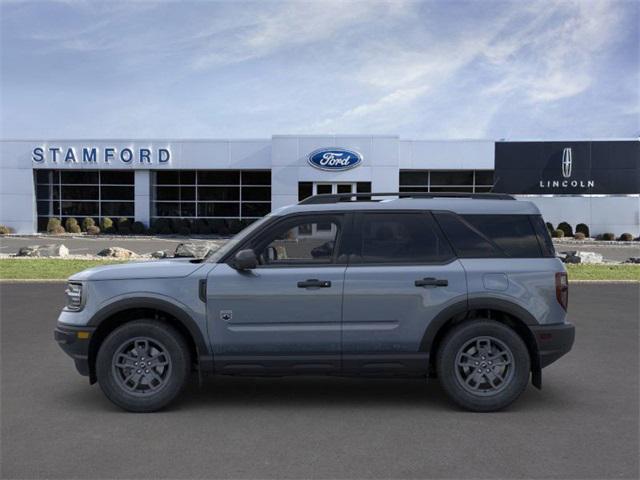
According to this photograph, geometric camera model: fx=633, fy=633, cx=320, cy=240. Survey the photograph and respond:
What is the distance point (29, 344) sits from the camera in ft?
27.9

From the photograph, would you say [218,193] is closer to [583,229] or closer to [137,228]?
[137,228]

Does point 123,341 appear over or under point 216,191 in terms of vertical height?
under

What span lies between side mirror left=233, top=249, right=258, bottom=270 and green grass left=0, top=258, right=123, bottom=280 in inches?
459

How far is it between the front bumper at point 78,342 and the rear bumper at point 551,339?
154 inches

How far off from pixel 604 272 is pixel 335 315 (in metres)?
14.5

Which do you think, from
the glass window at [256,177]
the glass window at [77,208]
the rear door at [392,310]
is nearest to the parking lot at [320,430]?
the rear door at [392,310]

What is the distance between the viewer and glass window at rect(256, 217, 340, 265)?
5.66m

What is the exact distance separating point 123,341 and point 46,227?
38.7 meters

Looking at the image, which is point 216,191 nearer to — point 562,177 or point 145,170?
point 145,170

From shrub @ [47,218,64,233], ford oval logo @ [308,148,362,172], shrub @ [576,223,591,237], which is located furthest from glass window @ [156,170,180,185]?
shrub @ [576,223,591,237]

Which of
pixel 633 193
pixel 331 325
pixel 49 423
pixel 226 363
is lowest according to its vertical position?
pixel 49 423

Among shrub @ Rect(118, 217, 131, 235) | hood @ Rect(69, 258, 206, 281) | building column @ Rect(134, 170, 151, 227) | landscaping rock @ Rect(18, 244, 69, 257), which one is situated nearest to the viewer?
hood @ Rect(69, 258, 206, 281)

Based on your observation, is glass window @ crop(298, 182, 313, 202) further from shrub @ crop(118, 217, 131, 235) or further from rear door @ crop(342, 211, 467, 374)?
rear door @ crop(342, 211, 467, 374)

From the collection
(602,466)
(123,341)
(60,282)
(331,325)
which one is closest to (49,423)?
(123,341)
